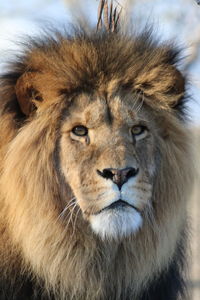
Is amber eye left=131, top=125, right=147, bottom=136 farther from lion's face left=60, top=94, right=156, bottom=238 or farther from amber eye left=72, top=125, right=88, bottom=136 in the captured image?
amber eye left=72, top=125, right=88, bottom=136

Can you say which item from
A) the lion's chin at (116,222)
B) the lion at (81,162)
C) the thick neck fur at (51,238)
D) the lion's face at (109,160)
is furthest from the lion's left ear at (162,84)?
the lion's chin at (116,222)

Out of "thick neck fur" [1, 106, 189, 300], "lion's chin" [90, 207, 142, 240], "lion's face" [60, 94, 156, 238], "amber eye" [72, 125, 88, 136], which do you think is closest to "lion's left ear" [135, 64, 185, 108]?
"lion's face" [60, 94, 156, 238]

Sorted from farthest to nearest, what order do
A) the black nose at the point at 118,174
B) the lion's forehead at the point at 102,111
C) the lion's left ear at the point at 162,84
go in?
the lion's left ear at the point at 162,84, the lion's forehead at the point at 102,111, the black nose at the point at 118,174

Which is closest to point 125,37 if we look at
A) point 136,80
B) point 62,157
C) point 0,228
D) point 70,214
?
point 136,80

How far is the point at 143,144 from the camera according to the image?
2.95 metres

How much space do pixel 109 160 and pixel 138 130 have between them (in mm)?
314

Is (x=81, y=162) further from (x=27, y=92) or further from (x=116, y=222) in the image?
(x=27, y=92)

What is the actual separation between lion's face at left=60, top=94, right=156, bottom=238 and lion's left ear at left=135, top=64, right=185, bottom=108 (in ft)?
0.38

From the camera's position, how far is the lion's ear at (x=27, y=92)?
9.78ft

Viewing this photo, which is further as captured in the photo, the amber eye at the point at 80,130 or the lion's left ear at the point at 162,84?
the lion's left ear at the point at 162,84

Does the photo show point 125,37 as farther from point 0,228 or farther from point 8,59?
point 0,228

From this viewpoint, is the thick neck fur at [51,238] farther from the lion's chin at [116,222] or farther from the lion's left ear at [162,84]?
the lion's left ear at [162,84]

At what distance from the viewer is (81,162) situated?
9.27ft

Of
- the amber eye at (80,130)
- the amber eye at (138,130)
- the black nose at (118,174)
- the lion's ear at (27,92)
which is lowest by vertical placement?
the black nose at (118,174)
